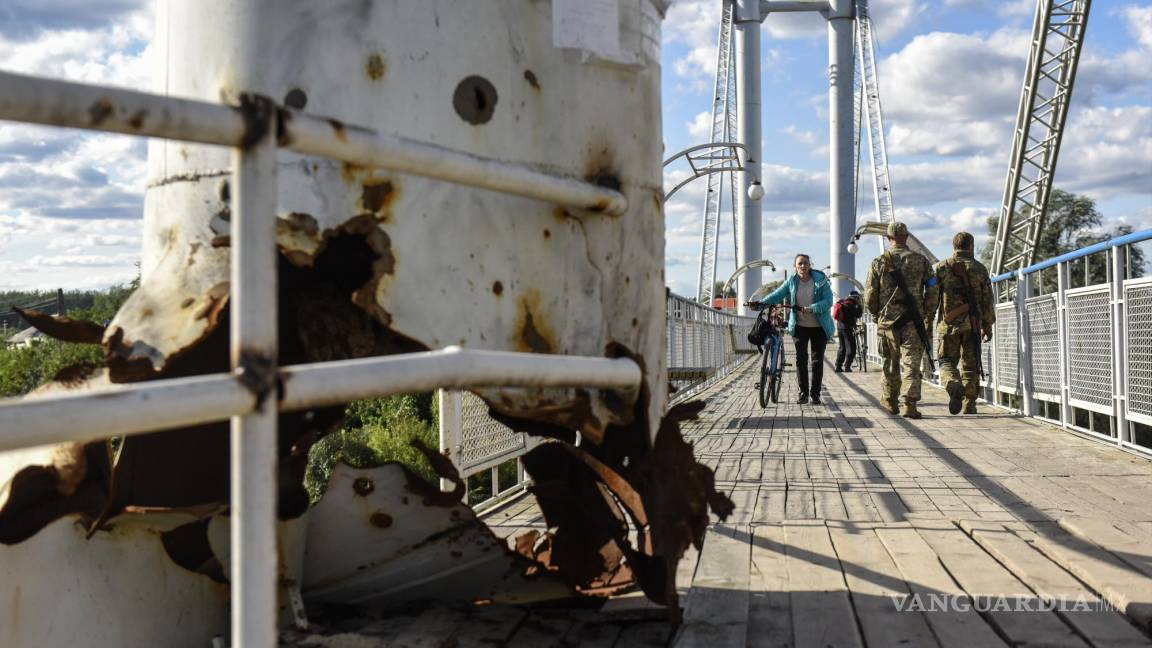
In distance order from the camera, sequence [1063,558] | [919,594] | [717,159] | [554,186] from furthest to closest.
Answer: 1. [717,159]
2. [1063,558]
3. [919,594]
4. [554,186]

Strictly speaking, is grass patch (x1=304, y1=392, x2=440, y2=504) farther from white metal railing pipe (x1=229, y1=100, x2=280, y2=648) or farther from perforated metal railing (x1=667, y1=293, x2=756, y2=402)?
white metal railing pipe (x1=229, y1=100, x2=280, y2=648)

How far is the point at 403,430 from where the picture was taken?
14438 millimetres

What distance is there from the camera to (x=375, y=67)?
2.71 m

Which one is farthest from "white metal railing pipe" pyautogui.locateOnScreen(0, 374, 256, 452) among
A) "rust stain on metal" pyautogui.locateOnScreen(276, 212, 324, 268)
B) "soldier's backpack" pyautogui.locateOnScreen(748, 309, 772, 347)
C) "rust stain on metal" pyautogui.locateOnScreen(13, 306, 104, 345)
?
"soldier's backpack" pyautogui.locateOnScreen(748, 309, 772, 347)

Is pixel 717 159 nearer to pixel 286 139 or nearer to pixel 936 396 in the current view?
pixel 936 396

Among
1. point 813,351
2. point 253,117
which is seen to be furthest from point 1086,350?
point 253,117

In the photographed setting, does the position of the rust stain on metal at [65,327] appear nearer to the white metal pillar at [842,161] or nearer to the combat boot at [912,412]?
the combat boot at [912,412]

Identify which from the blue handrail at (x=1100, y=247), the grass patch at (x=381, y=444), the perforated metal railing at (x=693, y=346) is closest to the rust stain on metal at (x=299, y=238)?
the blue handrail at (x=1100, y=247)

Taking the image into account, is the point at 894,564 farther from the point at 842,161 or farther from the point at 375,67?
the point at 842,161

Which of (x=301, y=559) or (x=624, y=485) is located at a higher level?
(x=624, y=485)

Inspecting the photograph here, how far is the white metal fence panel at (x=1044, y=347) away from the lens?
9414 mm

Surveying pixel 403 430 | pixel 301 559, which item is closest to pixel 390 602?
pixel 301 559

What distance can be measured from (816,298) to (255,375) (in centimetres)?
1045

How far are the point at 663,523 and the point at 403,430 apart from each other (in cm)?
1171
